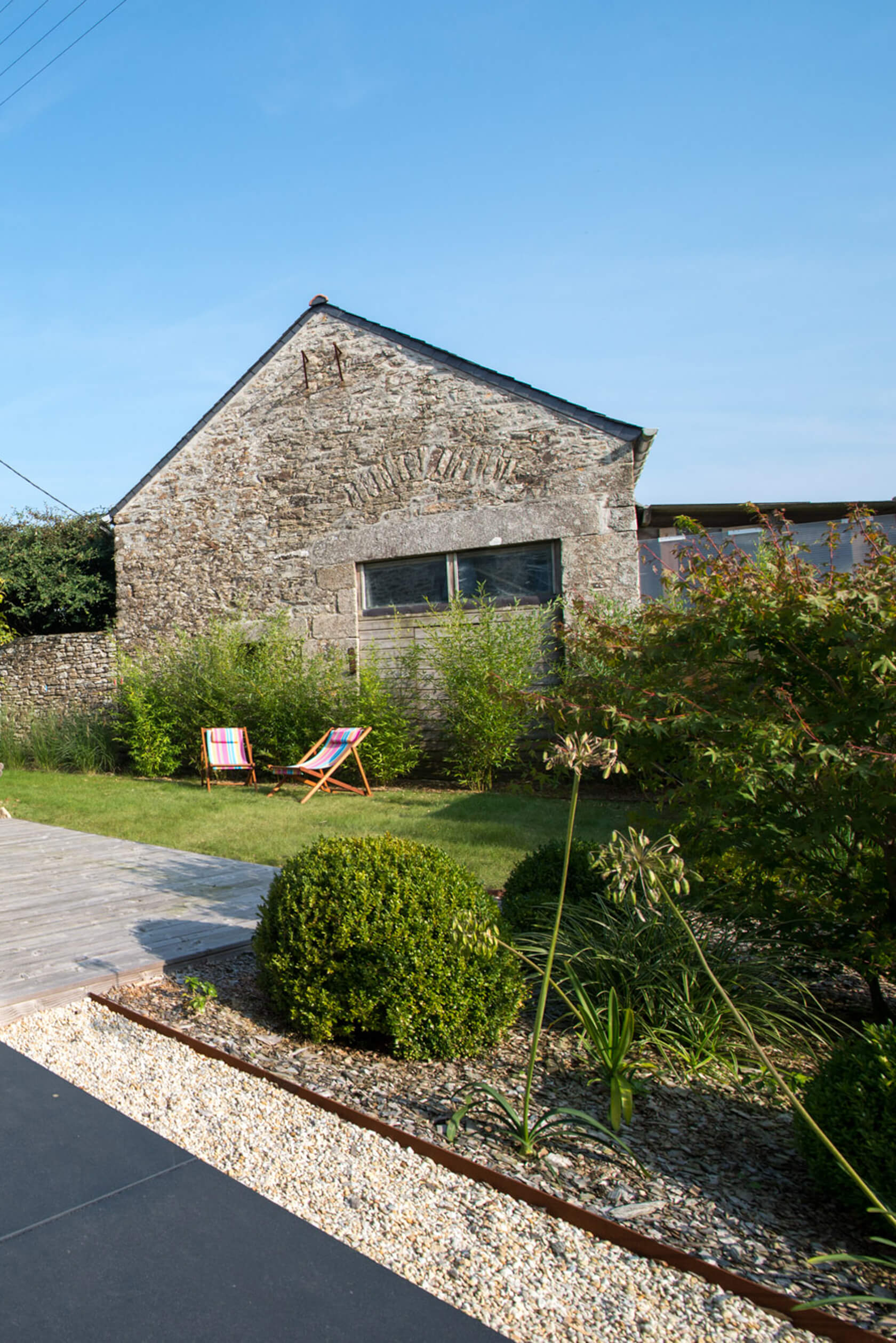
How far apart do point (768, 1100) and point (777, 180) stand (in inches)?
243

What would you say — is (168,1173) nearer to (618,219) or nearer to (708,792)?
(708,792)

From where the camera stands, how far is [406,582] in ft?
34.3

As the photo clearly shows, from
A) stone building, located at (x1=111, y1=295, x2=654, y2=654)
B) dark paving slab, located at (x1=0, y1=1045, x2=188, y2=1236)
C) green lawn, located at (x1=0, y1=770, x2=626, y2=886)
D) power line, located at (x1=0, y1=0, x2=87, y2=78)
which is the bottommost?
green lawn, located at (x1=0, y1=770, x2=626, y2=886)

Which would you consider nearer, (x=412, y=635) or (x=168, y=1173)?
(x=168, y=1173)

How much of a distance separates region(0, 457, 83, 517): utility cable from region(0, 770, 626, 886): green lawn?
21.7ft

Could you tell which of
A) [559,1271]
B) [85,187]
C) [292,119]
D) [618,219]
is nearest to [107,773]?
[85,187]

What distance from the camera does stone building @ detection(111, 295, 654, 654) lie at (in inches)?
367

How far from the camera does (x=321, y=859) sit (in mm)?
2975

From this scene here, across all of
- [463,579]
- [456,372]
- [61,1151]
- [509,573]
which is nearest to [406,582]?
[463,579]

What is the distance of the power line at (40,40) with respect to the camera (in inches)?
332

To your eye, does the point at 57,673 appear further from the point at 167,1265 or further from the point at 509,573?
the point at 167,1265

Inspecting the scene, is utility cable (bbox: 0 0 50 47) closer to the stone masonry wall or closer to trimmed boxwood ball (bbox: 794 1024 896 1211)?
the stone masonry wall

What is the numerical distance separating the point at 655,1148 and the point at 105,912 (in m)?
3.17

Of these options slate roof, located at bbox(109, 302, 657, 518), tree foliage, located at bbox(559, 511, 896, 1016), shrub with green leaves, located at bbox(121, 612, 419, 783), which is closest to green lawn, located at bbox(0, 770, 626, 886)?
shrub with green leaves, located at bbox(121, 612, 419, 783)
